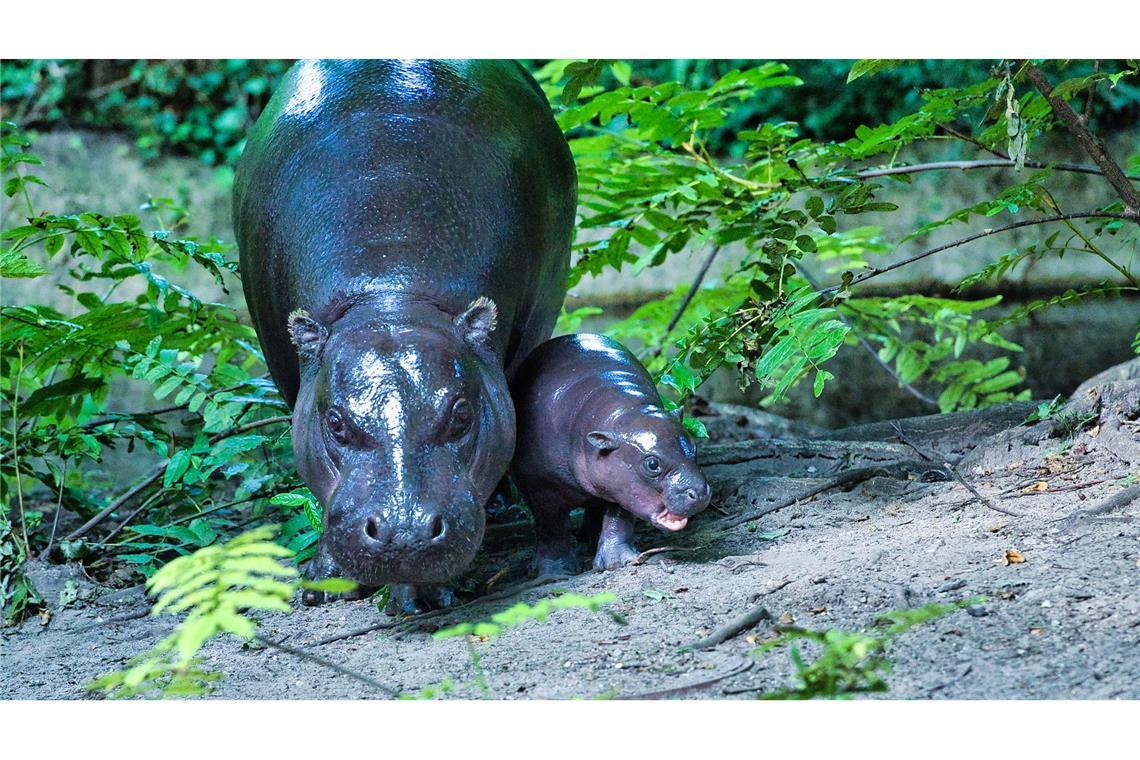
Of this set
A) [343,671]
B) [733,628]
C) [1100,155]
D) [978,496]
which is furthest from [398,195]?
[1100,155]

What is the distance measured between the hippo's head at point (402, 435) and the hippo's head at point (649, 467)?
33 cm

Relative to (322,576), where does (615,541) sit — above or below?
above

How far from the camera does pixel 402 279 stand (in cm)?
394

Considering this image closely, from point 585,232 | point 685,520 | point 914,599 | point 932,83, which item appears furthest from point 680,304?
point 914,599

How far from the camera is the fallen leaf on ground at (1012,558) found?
3.33 meters

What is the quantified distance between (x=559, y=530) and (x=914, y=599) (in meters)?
1.41

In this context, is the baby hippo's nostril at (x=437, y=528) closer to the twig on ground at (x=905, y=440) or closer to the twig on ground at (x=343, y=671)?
the twig on ground at (x=343, y=671)

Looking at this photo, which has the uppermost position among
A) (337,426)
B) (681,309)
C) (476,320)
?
(476,320)

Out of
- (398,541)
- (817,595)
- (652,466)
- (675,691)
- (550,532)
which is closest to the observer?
(675,691)

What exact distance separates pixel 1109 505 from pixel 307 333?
2.47m

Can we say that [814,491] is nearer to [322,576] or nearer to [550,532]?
[550,532]

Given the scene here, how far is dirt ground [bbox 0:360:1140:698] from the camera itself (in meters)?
2.78

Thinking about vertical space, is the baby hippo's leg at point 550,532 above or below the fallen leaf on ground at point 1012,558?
below

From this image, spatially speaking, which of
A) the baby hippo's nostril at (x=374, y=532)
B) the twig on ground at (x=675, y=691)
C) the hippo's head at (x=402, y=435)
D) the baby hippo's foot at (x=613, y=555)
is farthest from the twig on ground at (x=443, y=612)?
the twig on ground at (x=675, y=691)
